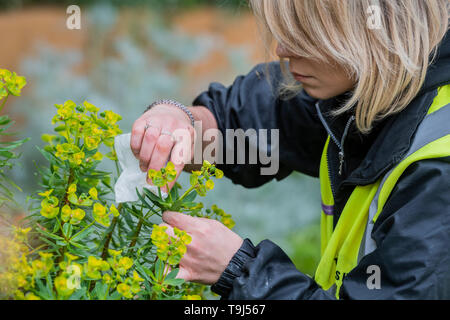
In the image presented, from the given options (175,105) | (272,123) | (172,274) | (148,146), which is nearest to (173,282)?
(172,274)

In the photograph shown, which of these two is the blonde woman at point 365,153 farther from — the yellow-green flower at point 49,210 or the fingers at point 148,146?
the yellow-green flower at point 49,210

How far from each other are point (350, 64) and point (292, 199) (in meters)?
2.32

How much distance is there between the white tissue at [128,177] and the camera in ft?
3.99

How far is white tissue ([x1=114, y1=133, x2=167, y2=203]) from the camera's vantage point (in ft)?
3.99

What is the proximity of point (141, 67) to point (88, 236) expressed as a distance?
3024mm

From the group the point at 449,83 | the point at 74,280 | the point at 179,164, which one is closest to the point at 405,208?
the point at 449,83

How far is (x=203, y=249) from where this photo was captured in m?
1.17

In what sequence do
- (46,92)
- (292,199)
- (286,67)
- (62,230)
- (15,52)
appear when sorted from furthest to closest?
(15,52) < (46,92) < (292,199) < (286,67) < (62,230)

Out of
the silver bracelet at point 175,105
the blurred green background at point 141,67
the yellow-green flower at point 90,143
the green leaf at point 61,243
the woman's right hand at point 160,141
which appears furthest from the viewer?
the blurred green background at point 141,67

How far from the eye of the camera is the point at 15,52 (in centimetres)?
535

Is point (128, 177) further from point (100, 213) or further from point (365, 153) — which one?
point (365, 153)

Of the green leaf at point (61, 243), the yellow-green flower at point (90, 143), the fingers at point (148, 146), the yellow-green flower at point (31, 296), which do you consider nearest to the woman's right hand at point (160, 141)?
the fingers at point (148, 146)

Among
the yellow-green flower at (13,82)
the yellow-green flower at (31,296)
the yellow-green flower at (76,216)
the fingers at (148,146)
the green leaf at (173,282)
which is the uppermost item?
the yellow-green flower at (13,82)
